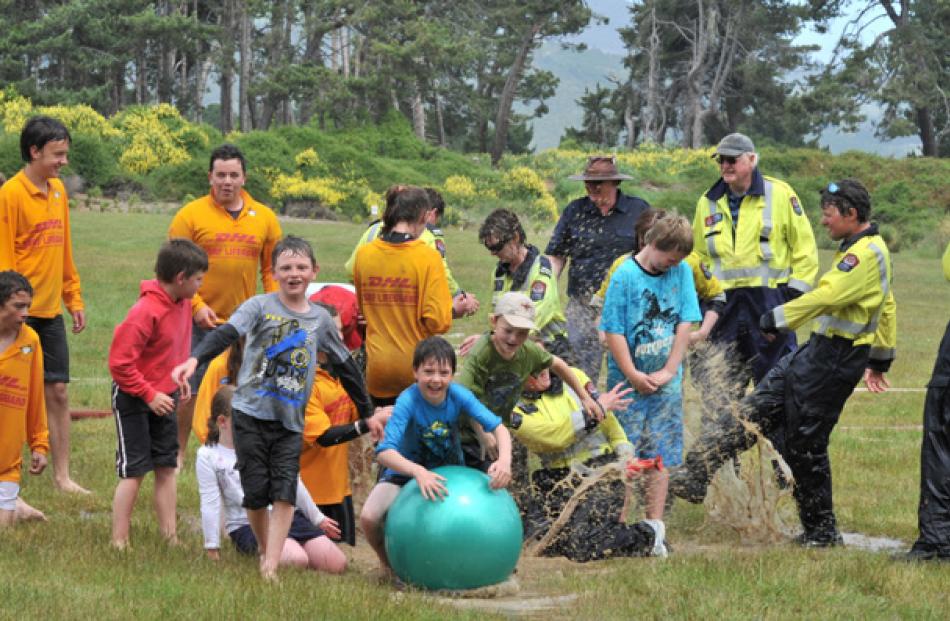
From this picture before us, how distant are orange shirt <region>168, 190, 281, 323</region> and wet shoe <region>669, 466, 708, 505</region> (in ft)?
9.66

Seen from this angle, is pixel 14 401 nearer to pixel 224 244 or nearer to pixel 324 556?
pixel 224 244

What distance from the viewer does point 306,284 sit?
748cm

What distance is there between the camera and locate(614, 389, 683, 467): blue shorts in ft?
28.9

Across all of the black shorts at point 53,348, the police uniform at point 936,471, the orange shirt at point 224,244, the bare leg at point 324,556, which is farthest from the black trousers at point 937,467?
the black shorts at point 53,348

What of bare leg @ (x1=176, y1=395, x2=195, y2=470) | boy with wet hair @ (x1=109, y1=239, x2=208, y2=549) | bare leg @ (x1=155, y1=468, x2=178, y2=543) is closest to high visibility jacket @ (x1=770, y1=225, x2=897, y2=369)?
boy with wet hair @ (x1=109, y1=239, x2=208, y2=549)

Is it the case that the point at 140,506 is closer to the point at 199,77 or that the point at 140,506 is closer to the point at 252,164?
the point at 252,164

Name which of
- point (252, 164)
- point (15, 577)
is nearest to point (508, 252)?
point (15, 577)

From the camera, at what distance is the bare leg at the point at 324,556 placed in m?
7.95

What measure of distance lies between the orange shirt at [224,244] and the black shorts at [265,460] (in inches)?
91.6

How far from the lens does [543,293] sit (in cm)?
930

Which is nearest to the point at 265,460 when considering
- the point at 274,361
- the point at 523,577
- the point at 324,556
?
the point at 274,361

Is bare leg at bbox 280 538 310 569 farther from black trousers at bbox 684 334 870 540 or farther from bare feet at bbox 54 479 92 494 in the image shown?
black trousers at bbox 684 334 870 540

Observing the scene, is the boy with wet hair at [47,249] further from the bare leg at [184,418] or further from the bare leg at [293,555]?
the bare leg at [293,555]

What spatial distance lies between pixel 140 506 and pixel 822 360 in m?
4.55
